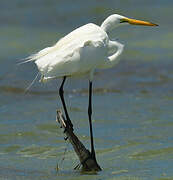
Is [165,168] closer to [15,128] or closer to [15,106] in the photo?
→ [15,128]

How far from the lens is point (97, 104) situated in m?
11.0

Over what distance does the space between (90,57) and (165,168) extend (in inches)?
62.9

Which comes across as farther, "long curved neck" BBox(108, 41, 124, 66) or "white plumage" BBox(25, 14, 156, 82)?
"long curved neck" BBox(108, 41, 124, 66)

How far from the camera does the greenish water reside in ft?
23.3

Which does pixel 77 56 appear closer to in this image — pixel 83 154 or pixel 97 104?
pixel 83 154

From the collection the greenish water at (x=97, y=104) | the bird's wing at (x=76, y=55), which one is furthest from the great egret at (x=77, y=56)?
the greenish water at (x=97, y=104)

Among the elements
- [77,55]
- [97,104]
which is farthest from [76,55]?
[97,104]

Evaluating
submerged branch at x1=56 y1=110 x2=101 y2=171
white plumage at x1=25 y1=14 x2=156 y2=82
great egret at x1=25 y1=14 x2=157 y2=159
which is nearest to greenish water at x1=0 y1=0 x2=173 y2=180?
submerged branch at x1=56 y1=110 x2=101 y2=171

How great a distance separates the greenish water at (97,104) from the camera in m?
7.09

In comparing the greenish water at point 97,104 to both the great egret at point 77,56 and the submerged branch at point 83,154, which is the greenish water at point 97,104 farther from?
the great egret at point 77,56

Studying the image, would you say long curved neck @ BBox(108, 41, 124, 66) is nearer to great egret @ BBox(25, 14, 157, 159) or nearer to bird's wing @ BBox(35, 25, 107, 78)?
great egret @ BBox(25, 14, 157, 159)

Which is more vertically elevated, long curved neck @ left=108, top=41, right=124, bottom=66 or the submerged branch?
long curved neck @ left=108, top=41, right=124, bottom=66

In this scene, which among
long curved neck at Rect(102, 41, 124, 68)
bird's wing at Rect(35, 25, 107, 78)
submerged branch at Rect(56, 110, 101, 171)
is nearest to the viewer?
bird's wing at Rect(35, 25, 107, 78)

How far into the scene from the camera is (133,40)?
57.1 ft
